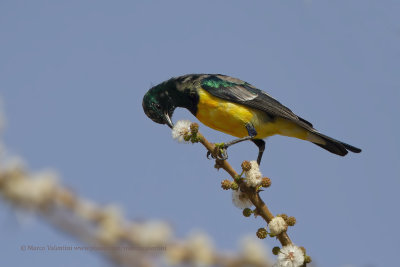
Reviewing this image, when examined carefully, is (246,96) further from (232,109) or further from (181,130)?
(181,130)

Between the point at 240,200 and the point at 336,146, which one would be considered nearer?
the point at 240,200

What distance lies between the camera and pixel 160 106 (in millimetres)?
6098

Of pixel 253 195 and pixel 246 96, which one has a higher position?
pixel 246 96

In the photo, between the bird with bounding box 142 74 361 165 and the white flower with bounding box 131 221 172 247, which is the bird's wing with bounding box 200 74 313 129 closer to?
the bird with bounding box 142 74 361 165

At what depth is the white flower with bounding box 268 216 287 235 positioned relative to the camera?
270cm

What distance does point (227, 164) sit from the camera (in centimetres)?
306

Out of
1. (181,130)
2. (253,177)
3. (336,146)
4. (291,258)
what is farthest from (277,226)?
(336,146)

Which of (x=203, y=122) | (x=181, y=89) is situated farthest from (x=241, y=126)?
(x=181, y=89)

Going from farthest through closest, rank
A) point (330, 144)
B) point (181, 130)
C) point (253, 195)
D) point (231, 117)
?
point (330, 144)
point (231, 117)
point (181, 130)
point (253, 195)

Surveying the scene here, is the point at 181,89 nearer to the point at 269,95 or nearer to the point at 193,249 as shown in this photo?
the point at 269,95

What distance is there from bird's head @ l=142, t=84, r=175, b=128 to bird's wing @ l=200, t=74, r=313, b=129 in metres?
0.51

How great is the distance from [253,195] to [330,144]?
319 centimetres

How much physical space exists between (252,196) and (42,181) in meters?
1.17

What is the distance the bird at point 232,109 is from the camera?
18.5 ft
